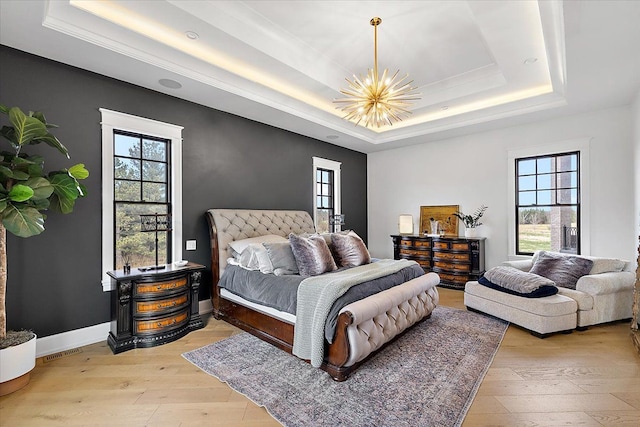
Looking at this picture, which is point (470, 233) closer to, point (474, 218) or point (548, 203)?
point (474, 218)

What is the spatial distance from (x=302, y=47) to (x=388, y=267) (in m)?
2.75

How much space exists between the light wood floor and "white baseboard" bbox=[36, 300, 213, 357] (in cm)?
11

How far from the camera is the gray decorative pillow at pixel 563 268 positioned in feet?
12.3

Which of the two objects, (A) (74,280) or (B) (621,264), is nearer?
(A) (74,280)

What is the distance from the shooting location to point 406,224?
6250 millimetres

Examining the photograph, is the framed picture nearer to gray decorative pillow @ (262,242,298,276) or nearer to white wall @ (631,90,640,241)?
white wall @ (631,90,640,241)

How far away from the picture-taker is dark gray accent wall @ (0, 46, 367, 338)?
2.78 metres

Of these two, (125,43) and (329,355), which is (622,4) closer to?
(329,355)

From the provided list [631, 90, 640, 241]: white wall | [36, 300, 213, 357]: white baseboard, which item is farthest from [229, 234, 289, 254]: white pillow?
[631, 90, 640, 241]: white wall

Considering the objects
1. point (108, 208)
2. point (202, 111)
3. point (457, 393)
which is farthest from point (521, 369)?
point (202, 111)

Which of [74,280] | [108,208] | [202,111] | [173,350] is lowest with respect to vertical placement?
[173,350]

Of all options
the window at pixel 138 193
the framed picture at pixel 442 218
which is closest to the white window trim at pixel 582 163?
the framed picture at pixel 442 218

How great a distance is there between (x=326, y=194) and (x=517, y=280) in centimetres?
367

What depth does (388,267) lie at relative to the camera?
3398 mm
